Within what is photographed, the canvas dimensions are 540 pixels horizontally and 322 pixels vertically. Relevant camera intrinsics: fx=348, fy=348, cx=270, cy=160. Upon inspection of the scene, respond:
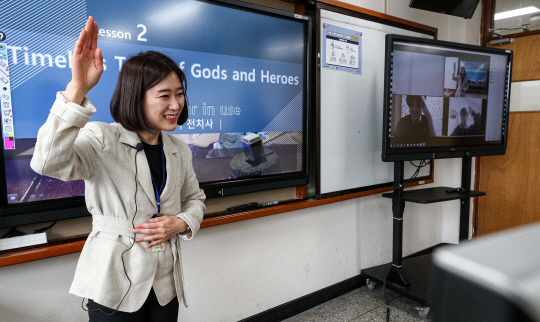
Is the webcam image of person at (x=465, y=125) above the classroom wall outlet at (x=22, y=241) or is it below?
above

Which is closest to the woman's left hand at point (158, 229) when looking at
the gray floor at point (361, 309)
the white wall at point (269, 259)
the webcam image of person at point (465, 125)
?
the white wall at point (269, 259)

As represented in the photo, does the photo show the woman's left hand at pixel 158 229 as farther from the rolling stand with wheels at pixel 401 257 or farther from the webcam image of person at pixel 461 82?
the webcam image of person at pixel 461 82

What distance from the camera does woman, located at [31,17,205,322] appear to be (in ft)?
3.48

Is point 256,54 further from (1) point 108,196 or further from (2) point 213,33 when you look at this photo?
(1) point 108,196

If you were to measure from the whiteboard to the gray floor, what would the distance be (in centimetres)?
84

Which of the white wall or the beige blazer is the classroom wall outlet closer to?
the white wall

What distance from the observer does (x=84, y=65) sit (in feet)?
3.09

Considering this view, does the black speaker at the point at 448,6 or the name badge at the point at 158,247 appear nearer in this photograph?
the name badge at the point at 158,247

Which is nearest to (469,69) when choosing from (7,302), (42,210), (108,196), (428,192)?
(428,192)

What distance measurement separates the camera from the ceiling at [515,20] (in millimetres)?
3074

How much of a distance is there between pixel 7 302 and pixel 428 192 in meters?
2.60

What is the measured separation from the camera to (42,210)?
4.65 ft

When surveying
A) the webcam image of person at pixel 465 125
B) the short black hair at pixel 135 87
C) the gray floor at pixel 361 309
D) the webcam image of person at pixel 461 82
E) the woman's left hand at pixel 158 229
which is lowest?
the gray floor at pixel 361 309

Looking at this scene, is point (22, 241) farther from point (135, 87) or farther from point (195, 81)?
point (195, 81)
